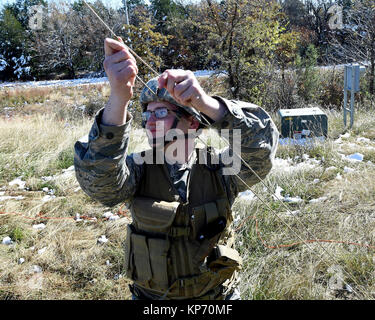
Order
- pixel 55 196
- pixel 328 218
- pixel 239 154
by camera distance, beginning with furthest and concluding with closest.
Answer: pixel 55 196 → pixel 328 218 → pixel 239 154

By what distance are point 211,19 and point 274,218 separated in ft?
26.3

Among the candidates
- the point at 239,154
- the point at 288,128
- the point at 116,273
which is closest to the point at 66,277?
the point at 116,273

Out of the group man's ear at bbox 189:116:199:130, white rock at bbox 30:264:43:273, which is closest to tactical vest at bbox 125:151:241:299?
man's ear at bbox 189:116:199:130

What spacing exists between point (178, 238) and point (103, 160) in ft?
2.06

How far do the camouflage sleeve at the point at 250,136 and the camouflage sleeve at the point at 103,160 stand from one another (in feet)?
1.46

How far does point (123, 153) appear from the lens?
5.09 ft

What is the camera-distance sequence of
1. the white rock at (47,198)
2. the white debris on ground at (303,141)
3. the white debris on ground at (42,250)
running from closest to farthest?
the white debris on ground at (42,250) < the white rock at (47,198) < the white debris on ground at (303,141)

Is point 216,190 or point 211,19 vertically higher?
point 211,19

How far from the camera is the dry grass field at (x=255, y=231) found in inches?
126

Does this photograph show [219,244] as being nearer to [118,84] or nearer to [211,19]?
[118,84]

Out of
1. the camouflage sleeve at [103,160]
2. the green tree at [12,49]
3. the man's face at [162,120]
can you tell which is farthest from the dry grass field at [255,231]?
the green tree at [12,49]

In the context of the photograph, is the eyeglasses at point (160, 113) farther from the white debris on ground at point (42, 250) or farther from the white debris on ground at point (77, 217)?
the white debris on ground at point (77, 217)

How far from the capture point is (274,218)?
403cm

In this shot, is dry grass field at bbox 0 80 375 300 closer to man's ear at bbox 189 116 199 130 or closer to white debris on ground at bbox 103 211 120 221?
white debris on ground at bbox 103 211 120 221
